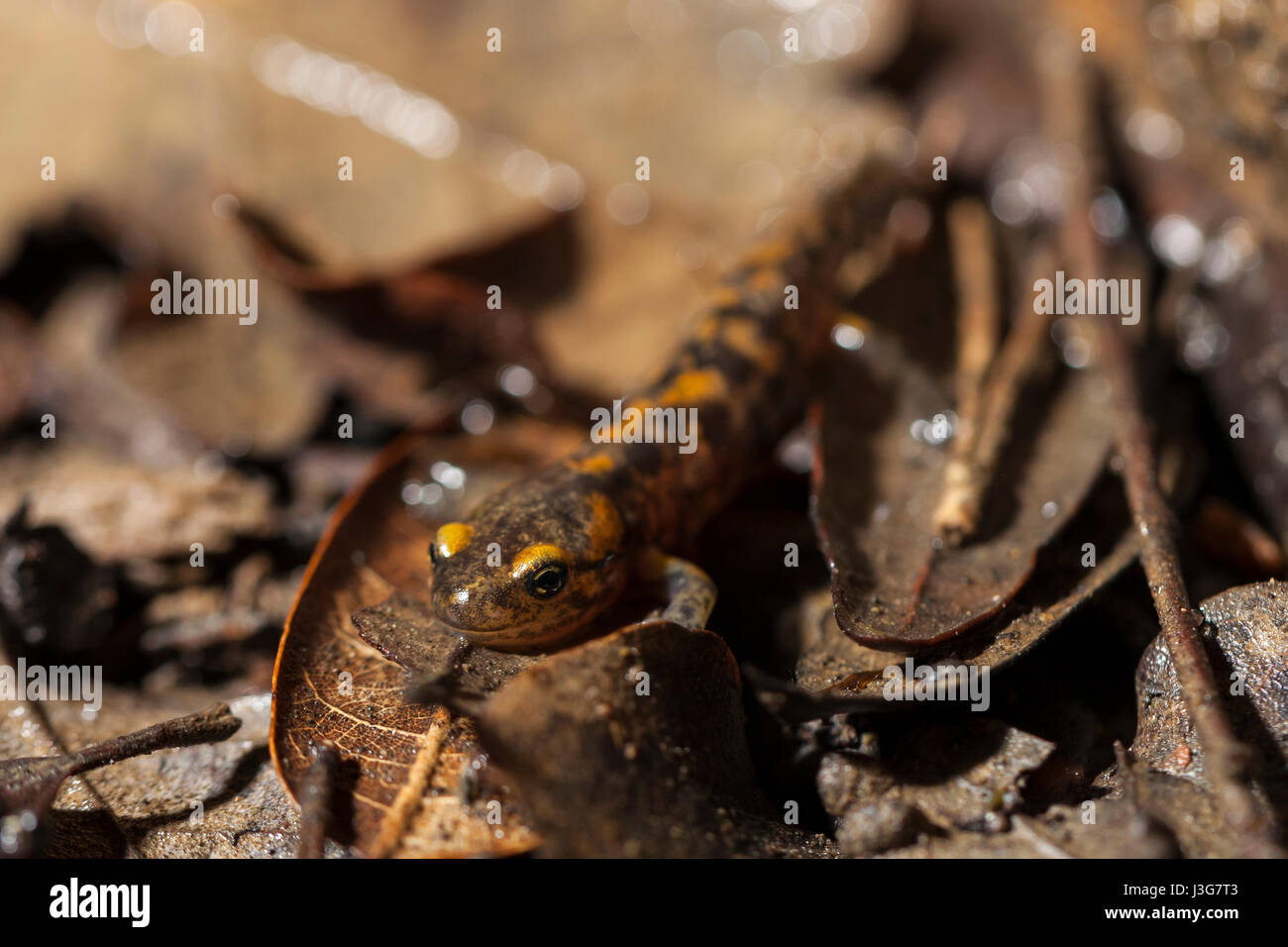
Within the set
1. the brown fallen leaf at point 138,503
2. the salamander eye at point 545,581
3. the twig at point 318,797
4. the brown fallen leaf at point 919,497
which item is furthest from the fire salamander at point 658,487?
the brown fallen leaf at point 138,503

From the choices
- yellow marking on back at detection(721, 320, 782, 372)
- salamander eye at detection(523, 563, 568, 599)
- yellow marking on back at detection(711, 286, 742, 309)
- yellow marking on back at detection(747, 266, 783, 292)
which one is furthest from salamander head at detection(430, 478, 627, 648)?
yellow marking on back at detection(747, 266, 783, 292)

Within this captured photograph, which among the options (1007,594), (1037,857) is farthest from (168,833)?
(1007,594)

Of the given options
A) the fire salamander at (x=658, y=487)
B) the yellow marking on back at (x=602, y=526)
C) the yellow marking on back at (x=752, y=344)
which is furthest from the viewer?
the yellow marking on back at (x=752, y=344)

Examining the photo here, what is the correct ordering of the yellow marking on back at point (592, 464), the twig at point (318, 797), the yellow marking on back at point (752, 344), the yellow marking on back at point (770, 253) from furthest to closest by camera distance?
the yellow marking on back at point (770, 253) < the yellow marking on back at point (752, 344) < the yellow marking on back at point (592, 464) < the twig at point (318, 797)

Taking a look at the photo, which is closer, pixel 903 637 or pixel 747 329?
pixel 903 637

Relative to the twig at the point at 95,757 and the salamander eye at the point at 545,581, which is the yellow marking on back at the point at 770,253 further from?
the twig at the point at 95,757

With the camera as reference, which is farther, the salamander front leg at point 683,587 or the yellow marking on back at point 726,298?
the yellow marking on back at point 726,298
